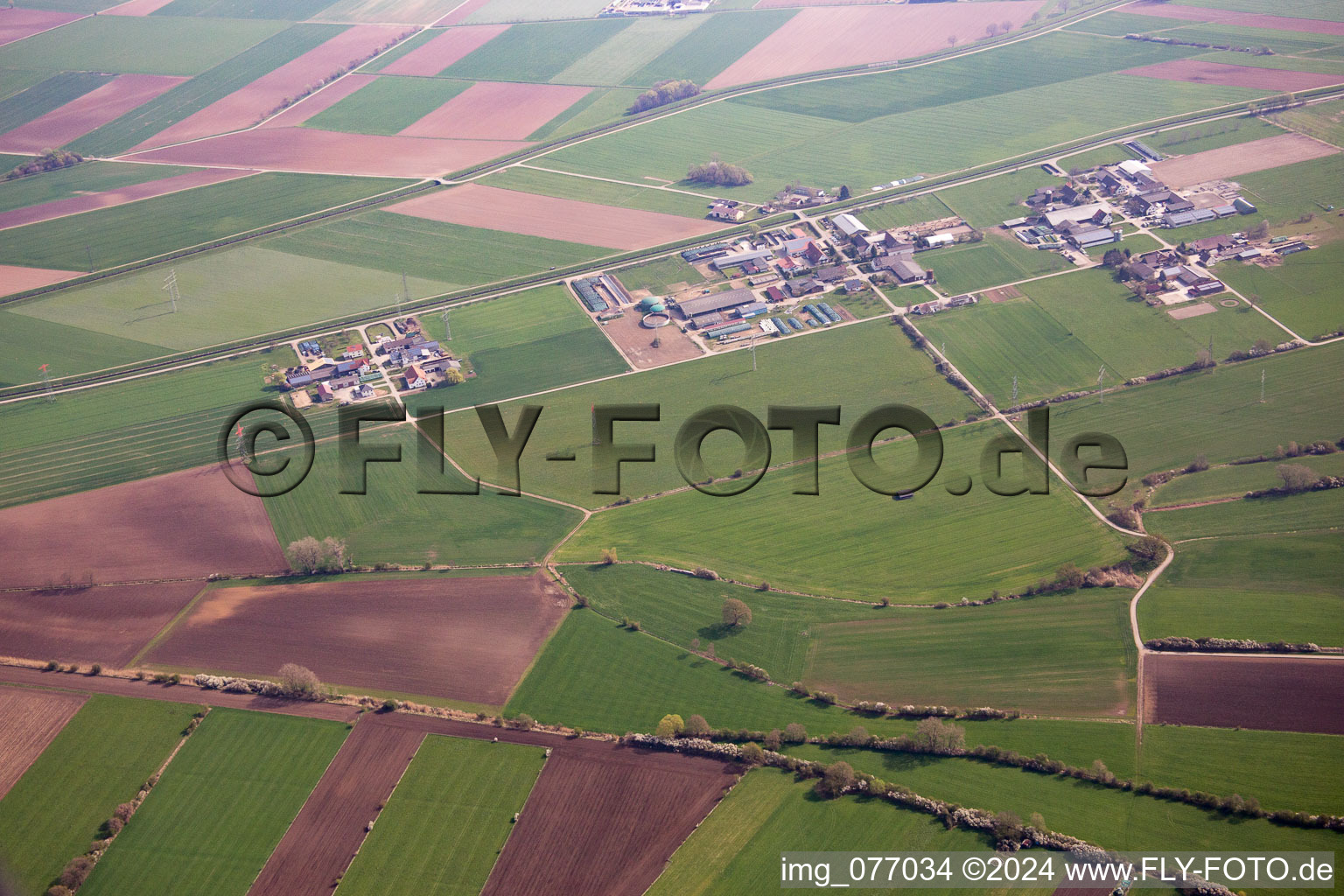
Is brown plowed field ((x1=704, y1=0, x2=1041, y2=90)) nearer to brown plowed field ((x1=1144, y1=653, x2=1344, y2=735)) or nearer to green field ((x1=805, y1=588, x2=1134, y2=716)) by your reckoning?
green field ((x1=805, y1=588, x2=1134, y2=716))

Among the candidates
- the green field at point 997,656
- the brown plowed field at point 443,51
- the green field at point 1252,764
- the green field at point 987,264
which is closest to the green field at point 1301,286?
the green field at point 987,264

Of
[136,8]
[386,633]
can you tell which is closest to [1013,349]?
[386,633]

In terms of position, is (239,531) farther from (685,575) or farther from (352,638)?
(685,575)

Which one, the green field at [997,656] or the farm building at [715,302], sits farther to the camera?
the farm building at [715,302]

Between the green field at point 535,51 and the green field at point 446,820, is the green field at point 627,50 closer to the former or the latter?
the green field at point 535,51

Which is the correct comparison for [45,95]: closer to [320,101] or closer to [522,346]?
[320,101]
